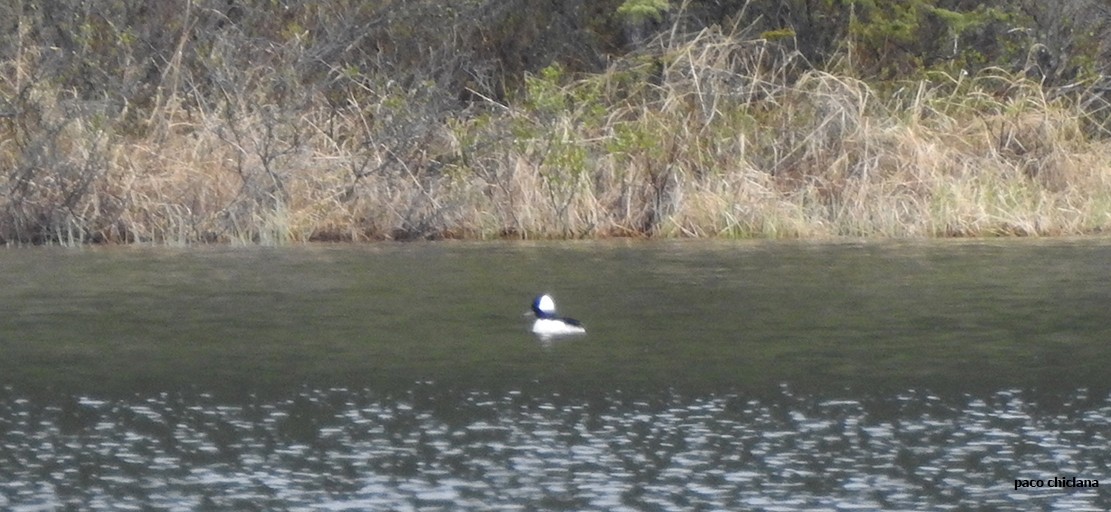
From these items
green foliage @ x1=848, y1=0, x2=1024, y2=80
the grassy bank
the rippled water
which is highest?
green foliage @ x1=848, y1=0, x2=1024, y2=80

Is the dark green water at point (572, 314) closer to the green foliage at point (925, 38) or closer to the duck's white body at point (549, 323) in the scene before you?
the duck's white body at point (549, 323)

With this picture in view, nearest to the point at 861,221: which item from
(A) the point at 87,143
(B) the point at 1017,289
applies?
(B) the point at 1017,289

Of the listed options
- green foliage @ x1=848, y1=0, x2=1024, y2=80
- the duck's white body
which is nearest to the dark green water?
the duck's white body

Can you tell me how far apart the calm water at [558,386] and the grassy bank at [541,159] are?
10.8 feet

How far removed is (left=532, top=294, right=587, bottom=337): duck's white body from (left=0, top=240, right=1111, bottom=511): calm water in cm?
20

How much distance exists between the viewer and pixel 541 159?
2569cm

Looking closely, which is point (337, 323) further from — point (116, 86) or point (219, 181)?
point (116, 86)

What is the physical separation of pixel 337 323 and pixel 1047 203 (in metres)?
12.0

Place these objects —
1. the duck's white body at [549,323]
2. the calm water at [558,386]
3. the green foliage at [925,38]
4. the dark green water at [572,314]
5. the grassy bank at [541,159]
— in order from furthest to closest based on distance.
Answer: the green foliage at [925,38], the grassy bank at [541,159], the duck's white body at [549,323], the dark green water at [572,314], the calm water at [558,386]

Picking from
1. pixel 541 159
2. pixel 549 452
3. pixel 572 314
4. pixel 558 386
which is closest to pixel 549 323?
pixel 572 314

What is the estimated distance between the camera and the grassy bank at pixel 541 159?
81.0ft

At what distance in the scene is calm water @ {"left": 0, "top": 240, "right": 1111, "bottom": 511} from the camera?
32.8 feet

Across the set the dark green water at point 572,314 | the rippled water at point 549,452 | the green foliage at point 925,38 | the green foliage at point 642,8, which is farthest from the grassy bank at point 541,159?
the rippled water at point 549,452

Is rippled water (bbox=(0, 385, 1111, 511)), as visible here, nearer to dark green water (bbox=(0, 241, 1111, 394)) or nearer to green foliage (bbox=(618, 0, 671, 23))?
dark green water (bbox=(0, 241, 1111, 394))
